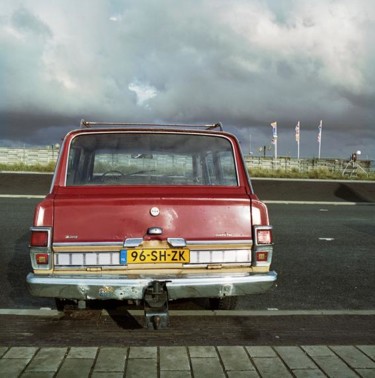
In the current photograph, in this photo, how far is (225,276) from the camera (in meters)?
4.13

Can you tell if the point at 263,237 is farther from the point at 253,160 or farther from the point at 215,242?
the point at 253,160

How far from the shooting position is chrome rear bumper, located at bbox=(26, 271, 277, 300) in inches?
156

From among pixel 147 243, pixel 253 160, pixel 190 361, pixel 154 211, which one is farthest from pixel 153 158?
pixel 253 160

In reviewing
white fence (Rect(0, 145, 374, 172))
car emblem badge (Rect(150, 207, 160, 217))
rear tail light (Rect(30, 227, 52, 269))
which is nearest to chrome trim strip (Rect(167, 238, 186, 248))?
car emblem badge (Rect(150, 207, 160, 217))

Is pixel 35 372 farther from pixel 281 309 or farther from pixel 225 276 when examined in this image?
pixel 281 309

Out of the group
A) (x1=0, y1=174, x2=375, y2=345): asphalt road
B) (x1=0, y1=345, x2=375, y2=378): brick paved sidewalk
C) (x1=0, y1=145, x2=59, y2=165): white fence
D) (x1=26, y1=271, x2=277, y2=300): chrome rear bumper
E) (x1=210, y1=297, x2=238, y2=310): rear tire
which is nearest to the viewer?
(x1=0, y1=345, x2=375, y2=378): brick paved sidewalk

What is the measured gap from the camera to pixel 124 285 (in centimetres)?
394

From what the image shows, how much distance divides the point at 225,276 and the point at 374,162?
4683 centimetres

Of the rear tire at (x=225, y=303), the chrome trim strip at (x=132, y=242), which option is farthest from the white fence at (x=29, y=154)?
the chrome trim strip at (x=132, y=242)

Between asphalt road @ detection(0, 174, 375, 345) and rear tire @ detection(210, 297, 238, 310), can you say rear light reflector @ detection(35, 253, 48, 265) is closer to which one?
asphalt road @ detection(0, 174, 375, 345)

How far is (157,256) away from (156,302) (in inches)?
15.9

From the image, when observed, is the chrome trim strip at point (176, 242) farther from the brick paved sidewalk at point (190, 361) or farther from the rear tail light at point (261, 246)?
the brick paved sidewalk at point (190, 361)

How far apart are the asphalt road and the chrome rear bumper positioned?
421mm

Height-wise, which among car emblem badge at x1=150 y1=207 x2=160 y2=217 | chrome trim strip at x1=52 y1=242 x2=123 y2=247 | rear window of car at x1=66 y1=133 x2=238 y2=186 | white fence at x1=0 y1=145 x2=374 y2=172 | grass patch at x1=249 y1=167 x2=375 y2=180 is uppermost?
white fence at x1=0 y1=145 x2=374 y2=172
